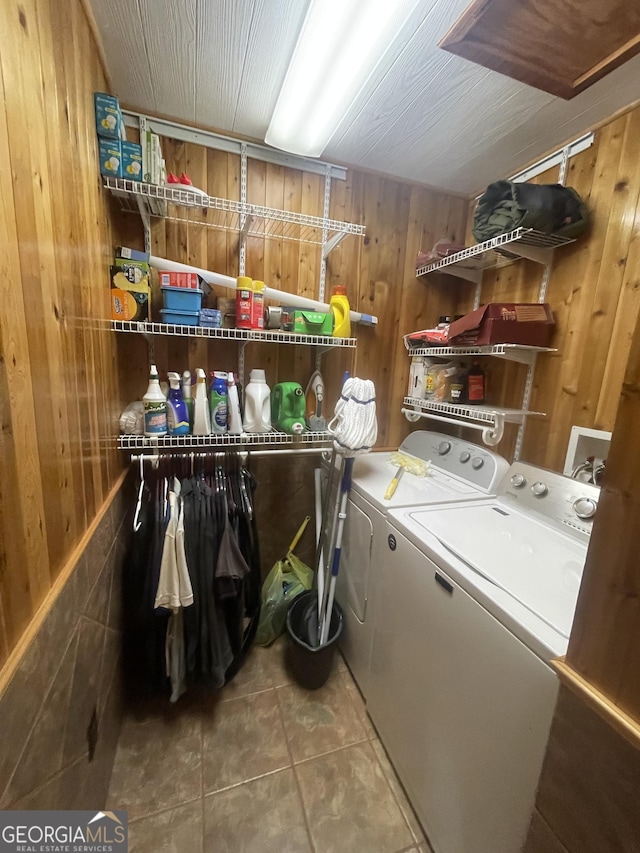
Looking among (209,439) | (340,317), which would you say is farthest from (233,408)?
(340,317)

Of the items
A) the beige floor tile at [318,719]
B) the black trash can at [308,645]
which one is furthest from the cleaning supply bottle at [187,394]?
the beige floor tile at [318,719]

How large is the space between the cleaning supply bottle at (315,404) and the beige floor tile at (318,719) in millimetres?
1193

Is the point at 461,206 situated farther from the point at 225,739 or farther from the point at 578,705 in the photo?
the point at 225,739

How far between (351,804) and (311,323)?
180cm

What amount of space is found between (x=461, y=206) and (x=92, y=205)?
1.91 m

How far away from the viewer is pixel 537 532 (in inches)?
46.6

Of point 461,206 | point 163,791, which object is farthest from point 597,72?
point 163,791

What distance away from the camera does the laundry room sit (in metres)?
0.65

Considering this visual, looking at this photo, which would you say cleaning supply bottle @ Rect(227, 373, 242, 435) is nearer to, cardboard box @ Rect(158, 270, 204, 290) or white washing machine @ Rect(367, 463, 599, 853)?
Answer: cardboard box @ Rect(158, 270, 204, 290)

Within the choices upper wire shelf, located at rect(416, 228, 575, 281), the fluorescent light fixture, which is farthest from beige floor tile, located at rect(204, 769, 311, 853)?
the fluorescent light fixture

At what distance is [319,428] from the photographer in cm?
164

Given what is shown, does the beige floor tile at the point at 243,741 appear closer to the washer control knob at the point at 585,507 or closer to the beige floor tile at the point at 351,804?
the beige floor tile at the point at 351,804

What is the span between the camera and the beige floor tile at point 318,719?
1365 millimetres

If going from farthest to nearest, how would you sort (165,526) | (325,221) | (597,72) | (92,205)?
(325,221)
(165,526)
(92,205)
(597,72)
